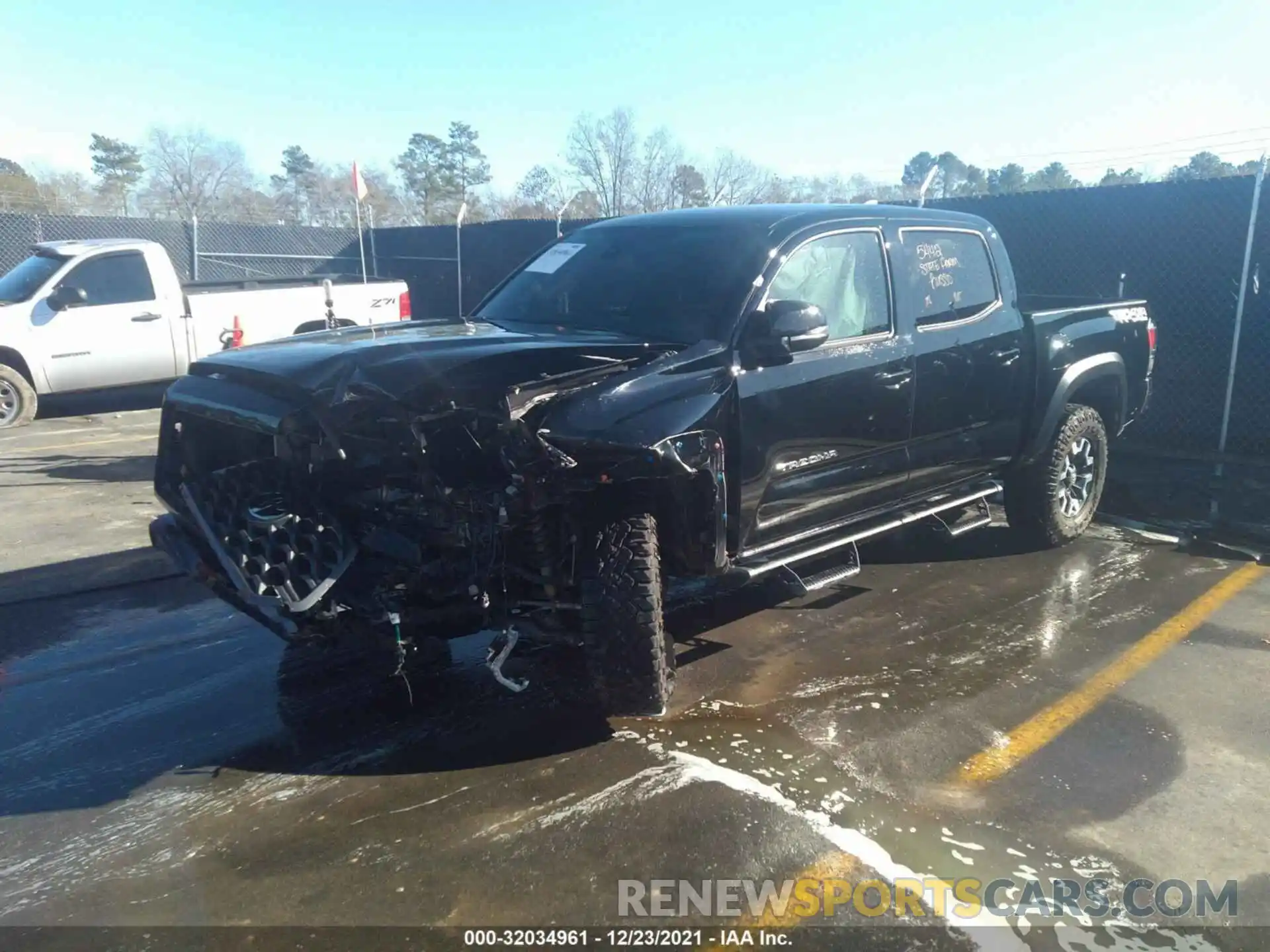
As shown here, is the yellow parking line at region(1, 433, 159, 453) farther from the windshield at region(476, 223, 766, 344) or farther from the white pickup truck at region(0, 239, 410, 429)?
the windshield at region(476, 223, 766, 344)

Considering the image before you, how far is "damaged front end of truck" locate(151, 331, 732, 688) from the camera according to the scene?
345 centimetres

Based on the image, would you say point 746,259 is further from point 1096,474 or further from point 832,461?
point 1096,474

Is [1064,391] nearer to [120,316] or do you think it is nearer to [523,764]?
[523,764]

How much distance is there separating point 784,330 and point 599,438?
109 centimetres

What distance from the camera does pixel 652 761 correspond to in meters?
3.67

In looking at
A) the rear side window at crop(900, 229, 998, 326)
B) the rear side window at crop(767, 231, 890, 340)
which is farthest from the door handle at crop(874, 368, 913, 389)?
the rear side window at crop(900, 229, 998, 326)

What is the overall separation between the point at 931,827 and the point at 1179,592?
314 cm

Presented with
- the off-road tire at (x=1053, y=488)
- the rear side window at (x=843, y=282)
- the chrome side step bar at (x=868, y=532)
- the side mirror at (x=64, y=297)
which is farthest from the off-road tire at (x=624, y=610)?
the side mirror at (x=64, y=297)

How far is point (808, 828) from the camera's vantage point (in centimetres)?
322

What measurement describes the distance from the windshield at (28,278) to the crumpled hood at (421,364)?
8.34 m

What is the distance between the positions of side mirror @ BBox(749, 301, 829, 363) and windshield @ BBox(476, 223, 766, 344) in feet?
0.49

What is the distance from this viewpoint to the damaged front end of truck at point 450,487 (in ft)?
11.3

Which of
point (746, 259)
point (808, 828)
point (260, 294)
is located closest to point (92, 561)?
point (746, 259)

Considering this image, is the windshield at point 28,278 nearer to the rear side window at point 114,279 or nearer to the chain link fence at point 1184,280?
the rear side window at point 114,279
